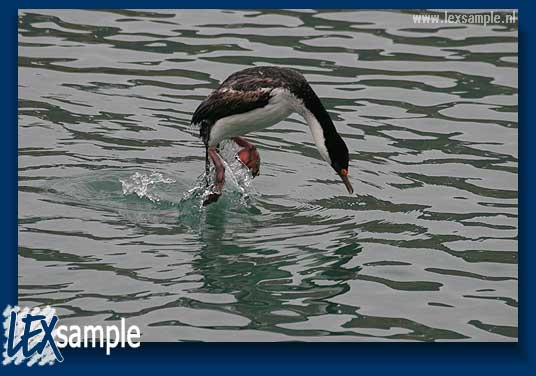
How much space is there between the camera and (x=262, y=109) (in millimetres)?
13914

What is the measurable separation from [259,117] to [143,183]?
1.69 meters

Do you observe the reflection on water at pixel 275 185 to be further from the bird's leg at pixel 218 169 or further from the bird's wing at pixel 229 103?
the bird's wing at pixel 229 103

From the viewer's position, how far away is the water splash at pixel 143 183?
48.8ft

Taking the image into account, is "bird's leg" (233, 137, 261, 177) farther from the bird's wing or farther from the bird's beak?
the bird's beak

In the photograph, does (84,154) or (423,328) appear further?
(84,154)

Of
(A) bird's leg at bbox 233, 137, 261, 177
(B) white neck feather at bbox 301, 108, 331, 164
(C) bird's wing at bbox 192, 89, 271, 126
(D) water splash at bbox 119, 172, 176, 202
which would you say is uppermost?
(C) bird's wing at bbox 192, 89, 271, 126

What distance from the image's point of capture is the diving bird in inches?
546

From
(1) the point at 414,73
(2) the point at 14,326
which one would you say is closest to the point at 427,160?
(1) the point at 414,73

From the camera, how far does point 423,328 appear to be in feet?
38.3

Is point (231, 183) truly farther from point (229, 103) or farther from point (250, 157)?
point (229, 103)

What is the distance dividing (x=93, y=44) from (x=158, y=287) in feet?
24.0

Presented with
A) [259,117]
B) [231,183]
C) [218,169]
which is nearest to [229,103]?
[259,117]

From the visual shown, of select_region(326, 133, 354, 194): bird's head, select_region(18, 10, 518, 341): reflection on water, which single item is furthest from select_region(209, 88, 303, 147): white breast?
select_region(18, 10, 518, 341): reflection on water

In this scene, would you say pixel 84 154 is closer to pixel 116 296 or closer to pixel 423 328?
pixel 116 296
